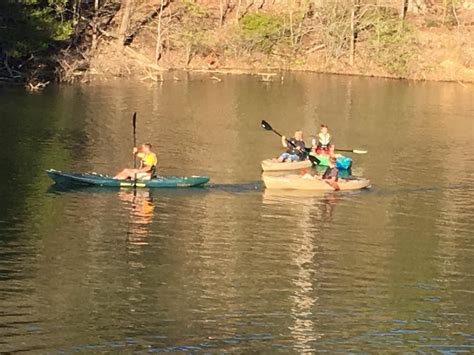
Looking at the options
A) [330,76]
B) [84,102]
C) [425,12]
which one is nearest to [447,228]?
[84,102]

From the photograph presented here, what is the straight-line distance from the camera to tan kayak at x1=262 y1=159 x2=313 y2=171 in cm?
3653

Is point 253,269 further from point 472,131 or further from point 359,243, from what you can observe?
point 472,131

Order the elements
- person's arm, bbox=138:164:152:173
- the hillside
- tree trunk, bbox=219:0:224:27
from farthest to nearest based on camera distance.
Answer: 1. tree trunk, bbox=219:0:224:27
2. the hillside
3. person's arm, bbox=138:164:152:173

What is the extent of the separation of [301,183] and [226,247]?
8.14 metres

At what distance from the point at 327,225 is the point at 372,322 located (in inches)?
341

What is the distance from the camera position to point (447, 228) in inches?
1156

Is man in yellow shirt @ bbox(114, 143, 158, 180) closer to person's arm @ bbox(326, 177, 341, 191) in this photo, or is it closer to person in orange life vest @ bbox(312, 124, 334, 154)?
person's arm @ bbox(326, 177, 341, 191)

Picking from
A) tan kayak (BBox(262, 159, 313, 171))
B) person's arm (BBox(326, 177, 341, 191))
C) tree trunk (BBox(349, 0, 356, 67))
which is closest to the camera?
person's arm (BBox(326, 177, 341, 191))

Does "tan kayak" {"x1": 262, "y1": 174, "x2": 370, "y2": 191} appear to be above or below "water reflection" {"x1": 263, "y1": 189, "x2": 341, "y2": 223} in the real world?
above

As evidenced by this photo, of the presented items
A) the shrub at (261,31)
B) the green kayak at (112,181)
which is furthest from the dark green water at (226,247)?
the shrub at (261,31)

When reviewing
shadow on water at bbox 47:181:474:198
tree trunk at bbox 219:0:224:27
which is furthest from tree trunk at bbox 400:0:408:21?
shadow on water at bbox 47:181:474:198

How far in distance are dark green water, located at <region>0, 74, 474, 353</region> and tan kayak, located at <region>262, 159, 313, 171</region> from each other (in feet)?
2.60

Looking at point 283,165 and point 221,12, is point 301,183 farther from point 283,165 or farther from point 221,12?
point 221,12

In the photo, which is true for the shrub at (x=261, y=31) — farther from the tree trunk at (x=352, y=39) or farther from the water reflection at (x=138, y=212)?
the water reflection at (x=138, y=212)
